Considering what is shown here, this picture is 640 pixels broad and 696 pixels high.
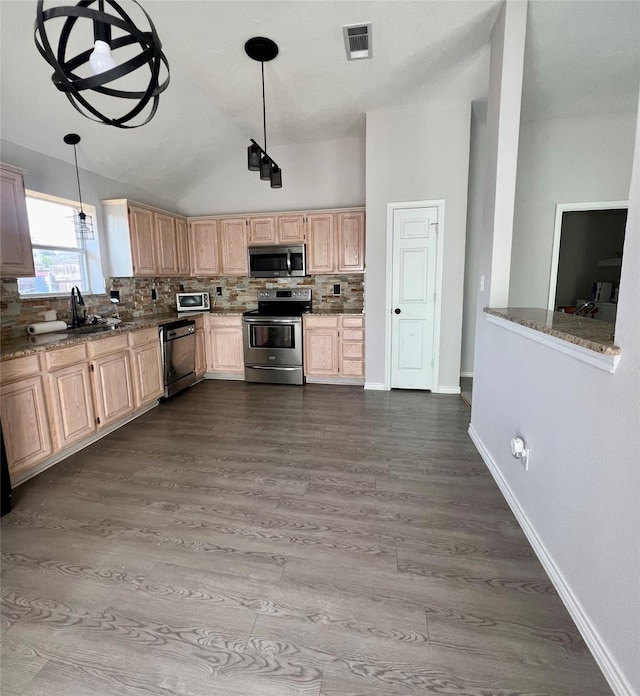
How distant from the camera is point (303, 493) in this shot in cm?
228

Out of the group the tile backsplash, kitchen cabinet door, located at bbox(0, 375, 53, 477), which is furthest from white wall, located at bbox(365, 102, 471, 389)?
kitchen cabinet door, located at bbox(0, 375, 53, 477)

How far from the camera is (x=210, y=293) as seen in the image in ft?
17.7

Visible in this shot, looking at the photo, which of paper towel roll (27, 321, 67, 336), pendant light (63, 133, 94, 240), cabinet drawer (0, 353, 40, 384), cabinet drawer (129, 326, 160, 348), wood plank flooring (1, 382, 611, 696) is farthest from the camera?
cabinet drawer (129, 326, 160, 348)

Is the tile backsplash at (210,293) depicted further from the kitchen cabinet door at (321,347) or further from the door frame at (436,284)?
the door frame at (436,284)

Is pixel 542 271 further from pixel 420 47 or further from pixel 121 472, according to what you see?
pixel 121 472

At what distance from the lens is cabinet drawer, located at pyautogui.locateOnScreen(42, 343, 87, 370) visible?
2544 millimetres

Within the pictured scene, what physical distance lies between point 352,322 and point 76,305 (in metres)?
2.94

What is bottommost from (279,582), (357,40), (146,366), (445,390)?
(279,582)

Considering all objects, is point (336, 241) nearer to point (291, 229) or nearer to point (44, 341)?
point (291, 229)

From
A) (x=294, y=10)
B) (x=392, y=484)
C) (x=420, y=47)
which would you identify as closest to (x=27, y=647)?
(x=392, y=484)

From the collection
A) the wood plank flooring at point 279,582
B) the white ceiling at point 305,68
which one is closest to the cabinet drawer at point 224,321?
the white ceiling at point 305,68

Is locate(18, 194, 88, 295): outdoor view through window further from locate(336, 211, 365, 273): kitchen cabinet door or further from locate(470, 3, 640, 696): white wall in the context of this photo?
locate(470, 3, 640, 696): white wall

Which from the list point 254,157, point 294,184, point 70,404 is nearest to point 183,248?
point 294,184

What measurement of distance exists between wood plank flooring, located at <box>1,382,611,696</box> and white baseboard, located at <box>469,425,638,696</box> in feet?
0.12
